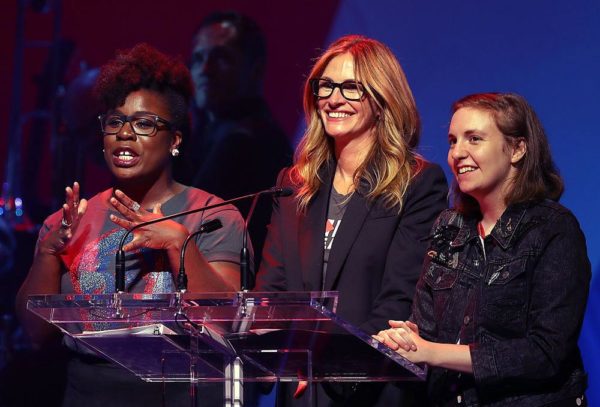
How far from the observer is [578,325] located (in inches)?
118

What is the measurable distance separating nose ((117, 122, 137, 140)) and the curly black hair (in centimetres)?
11

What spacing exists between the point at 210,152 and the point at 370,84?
5.58 feet

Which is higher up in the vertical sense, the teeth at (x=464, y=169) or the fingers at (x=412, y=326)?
the teeth at (x=464, y=169)

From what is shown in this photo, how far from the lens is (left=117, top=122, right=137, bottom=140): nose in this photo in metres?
3.92

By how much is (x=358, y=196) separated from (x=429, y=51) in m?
1.45

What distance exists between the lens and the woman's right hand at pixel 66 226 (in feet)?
12.0

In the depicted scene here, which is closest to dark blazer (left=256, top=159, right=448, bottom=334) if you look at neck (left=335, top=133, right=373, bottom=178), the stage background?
neck (left=335, top=133, right=373, bottom=178)

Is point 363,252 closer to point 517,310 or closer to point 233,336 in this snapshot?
point 517,310

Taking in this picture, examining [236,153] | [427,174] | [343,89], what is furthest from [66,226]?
[236,153]

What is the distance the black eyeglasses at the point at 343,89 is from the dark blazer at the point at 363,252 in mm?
349

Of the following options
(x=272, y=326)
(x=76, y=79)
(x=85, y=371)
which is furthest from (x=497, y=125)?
(x=76, y=79)

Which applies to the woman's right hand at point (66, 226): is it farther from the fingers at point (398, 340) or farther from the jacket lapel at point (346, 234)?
the fingers at point (398, 340)

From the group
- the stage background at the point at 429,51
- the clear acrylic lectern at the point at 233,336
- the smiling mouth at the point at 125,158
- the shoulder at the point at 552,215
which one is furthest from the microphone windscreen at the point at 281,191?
the stage background at the point at 429,51

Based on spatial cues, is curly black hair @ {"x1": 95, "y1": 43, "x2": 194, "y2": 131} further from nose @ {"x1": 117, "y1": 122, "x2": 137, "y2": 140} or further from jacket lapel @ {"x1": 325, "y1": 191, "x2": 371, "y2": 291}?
jacket lapel @ {"x1": 325, "y1": 191, "x2": 371, "y2": 291}
